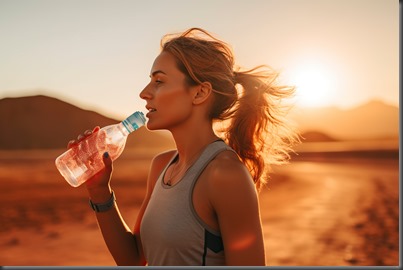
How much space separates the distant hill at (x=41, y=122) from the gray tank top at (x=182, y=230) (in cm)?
7505

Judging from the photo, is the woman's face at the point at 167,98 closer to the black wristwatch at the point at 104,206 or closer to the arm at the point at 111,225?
the arm at the point at 111,225

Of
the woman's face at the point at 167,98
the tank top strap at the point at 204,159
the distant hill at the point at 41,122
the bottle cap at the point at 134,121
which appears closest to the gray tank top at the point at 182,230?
the tank top strap at the point at 204,159

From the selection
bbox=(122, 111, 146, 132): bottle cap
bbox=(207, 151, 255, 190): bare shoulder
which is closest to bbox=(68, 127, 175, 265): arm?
bbox=(122, 111, 146, 132): bottle cap

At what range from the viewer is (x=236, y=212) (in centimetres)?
188

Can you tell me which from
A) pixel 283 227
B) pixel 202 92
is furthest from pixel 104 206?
pixel 283 227

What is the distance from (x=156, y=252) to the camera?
2.04 meters

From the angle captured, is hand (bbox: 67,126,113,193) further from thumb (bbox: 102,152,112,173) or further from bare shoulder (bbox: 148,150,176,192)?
bare shoulder (bbox: 148,150,176,192)

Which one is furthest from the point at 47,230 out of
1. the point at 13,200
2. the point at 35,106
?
the point at 35,106

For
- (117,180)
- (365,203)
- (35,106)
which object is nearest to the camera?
(365,203)

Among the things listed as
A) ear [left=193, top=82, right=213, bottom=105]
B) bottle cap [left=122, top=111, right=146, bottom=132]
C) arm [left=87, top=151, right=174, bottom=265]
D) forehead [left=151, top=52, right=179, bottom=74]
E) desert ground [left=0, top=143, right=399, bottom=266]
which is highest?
forehead [left=151, top=52, right=179, bottom=74]

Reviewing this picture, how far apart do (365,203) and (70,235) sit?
20.7ft

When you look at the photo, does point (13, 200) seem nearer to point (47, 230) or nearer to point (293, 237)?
point (47, 230)

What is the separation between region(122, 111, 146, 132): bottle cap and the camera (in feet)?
8.00

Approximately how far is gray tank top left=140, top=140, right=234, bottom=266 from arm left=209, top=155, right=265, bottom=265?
2.7 inches
